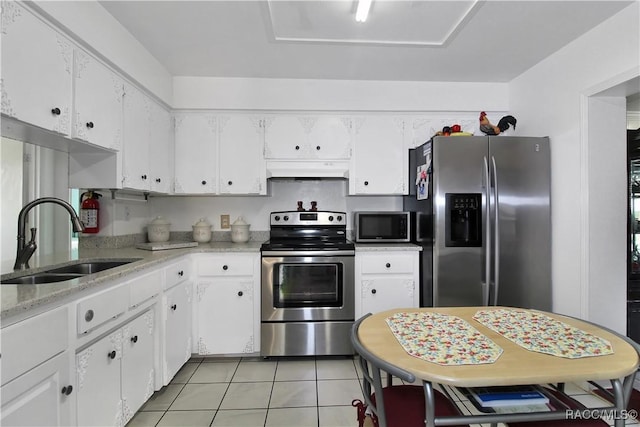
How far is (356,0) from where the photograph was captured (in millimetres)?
1901

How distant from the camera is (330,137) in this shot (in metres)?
3.06

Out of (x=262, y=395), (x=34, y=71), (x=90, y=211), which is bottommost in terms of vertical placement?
(x=262, y=395)

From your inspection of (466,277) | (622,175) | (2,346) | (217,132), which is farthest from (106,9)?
(622,175)

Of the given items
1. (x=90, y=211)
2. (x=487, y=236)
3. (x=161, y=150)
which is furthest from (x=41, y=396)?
(x=487, y=236)

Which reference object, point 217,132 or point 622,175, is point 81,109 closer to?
point 217,132

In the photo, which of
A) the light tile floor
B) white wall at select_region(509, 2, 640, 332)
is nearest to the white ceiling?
white wall at select_region(509, 2, 640, 332)

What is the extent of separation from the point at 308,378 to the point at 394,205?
72.4 inches

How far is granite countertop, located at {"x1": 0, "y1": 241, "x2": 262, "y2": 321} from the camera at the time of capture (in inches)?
43.0

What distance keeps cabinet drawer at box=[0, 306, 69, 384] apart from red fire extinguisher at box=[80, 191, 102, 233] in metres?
1.44

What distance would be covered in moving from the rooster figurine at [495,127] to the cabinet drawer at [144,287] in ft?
9.26

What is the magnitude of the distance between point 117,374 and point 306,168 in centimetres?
207

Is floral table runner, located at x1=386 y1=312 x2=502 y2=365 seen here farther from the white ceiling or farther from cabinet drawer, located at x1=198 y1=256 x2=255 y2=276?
the white ceiling

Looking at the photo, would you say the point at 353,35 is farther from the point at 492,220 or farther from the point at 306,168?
the point at 492,220

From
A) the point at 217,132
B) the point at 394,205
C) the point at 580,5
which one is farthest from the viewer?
the point at 394,205
